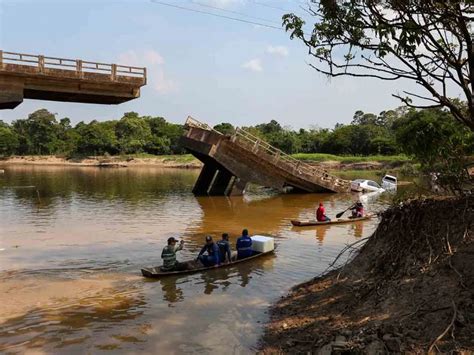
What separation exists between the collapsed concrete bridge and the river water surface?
4971mm

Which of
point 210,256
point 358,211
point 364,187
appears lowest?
point 210,256

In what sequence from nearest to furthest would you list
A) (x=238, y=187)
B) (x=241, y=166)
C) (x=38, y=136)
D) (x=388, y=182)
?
1. (x=241, y=166)
2. (x=238, y=187)
3. (x=388, y=182)
4. (x=38, y=136)

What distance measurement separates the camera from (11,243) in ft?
59.9

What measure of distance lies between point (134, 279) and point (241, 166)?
799 inches

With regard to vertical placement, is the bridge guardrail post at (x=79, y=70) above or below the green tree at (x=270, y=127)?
below

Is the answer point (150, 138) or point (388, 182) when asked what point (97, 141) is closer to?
point (150, 138)

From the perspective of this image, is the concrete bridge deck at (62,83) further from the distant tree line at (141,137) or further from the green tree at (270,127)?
the green tree at (270,127)

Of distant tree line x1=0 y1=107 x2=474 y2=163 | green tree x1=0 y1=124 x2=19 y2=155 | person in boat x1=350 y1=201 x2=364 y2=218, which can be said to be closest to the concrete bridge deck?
person in boat x1=350 y1=201 x2=364 y2=218

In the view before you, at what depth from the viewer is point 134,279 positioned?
13.4 metres

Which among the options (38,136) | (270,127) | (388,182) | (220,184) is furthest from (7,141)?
(388,182)

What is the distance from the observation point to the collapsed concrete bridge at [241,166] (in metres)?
31.8

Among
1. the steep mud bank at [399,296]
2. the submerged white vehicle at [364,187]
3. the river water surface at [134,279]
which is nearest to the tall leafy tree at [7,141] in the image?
the river water surface at [134,279]

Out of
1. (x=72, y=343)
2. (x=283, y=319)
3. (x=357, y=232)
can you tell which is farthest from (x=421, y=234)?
(x=357, y=232)

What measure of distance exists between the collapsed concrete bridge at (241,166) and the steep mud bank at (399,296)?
21.2 meters
